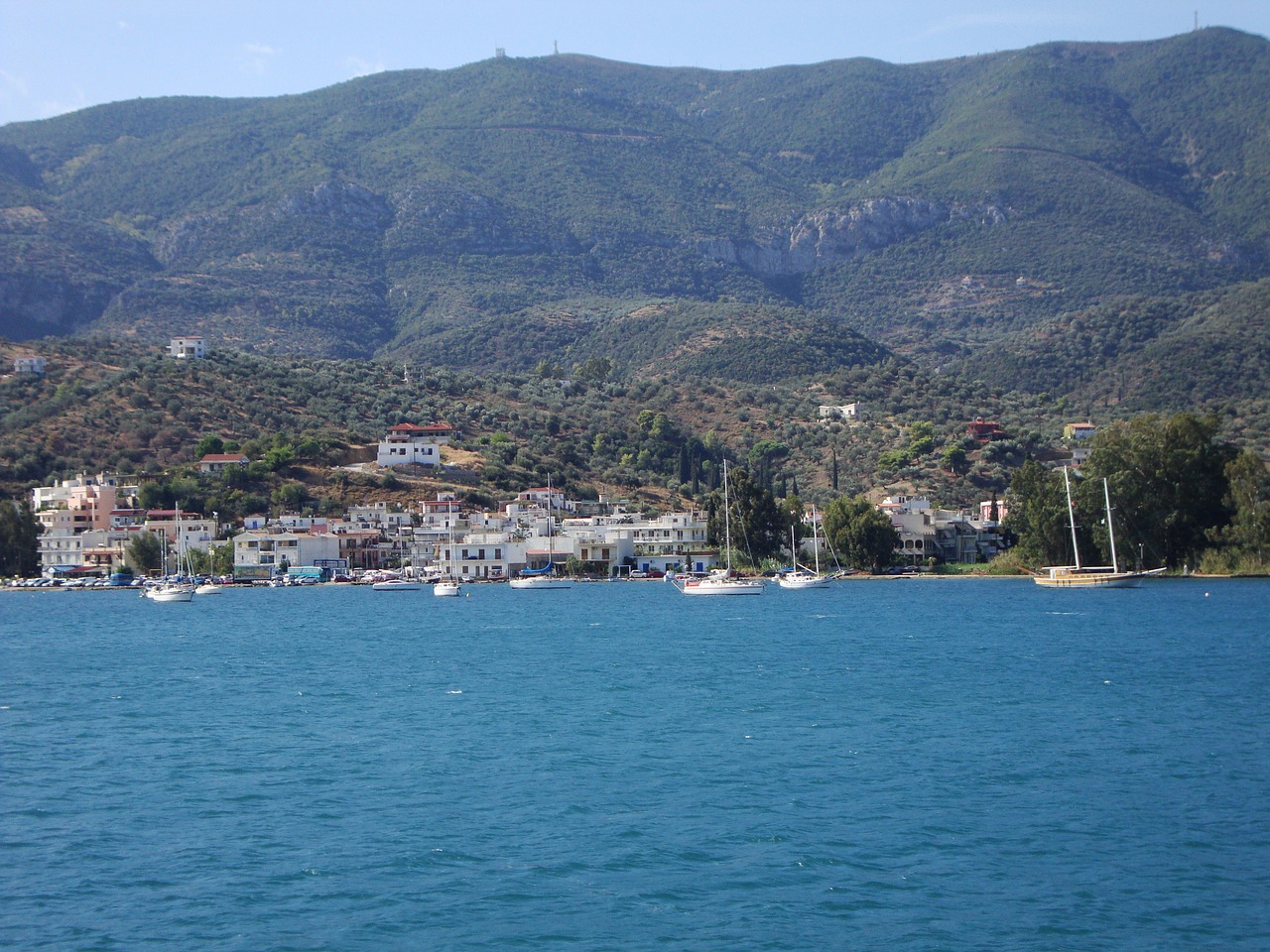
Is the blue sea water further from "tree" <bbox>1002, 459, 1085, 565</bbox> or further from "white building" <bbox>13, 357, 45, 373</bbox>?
"white building" <bbox>13, 357, 45, 373</bbox>

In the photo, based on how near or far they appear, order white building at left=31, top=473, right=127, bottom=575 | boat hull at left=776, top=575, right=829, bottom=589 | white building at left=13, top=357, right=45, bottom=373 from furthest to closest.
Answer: white building at left=13, top=357, right=45, bottom=373
white building at left=31, top=473, right=127, bottom=575
boat hull at left=776, top=575, right=829, bottom=589

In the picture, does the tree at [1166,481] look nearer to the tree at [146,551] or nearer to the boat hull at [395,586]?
the boat hull at [395,586]

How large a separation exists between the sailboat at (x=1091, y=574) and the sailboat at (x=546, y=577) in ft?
98.7

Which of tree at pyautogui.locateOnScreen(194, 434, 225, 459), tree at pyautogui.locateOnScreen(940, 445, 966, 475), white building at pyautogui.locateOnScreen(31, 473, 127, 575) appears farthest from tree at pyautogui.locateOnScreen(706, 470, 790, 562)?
white building at pyautogui.locateOnScreen(31, 473, 127, 575)

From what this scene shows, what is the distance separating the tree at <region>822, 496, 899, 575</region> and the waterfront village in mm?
3888

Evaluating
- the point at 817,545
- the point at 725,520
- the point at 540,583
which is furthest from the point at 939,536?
the point at 540,583

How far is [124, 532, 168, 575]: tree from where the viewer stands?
10050cm

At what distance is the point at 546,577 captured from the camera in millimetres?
98250

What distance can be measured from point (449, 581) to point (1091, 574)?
133 ft

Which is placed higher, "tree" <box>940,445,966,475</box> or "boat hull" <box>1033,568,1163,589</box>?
"tree" <box>940,445,966,475</box>

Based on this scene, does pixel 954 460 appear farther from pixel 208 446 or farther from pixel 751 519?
pixel 208 446

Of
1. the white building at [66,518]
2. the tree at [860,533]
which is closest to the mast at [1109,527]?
the tree at [860,533]

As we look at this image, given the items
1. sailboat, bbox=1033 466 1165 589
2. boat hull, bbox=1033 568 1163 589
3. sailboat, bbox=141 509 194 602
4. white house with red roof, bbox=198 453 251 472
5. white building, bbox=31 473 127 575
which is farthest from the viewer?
white house with red roof, bbox=198 453 251 472

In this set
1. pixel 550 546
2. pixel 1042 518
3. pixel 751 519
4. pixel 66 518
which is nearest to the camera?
pixel 1042 518
